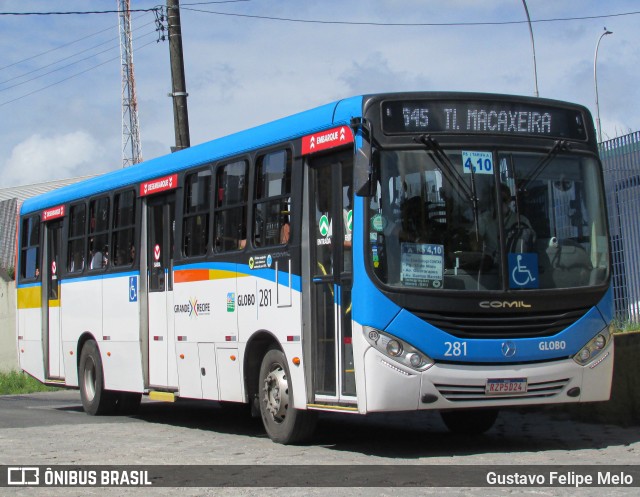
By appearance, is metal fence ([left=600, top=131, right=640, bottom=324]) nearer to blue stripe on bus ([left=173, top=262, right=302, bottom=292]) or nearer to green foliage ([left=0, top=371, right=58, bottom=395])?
blue stripe on bus ([left=173, top=262, right=302, bottom=292])

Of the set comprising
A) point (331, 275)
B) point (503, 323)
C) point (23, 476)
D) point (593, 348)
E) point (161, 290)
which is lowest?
point (23, 476)

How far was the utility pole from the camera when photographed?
67.8 ft

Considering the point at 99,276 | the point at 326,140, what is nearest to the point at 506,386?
the point at 326,140

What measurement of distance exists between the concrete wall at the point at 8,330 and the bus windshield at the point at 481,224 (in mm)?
18591

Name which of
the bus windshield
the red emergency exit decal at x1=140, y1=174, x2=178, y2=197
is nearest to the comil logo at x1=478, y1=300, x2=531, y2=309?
the bus windshield

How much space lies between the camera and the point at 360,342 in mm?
9867

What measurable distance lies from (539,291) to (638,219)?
576 cm

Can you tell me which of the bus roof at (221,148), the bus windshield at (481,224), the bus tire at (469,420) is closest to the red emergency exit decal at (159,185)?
the bus roof at (221,148)

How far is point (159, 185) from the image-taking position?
569 inches

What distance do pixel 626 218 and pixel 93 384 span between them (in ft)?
26.0

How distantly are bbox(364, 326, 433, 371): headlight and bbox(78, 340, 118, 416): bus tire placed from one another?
23.5ft

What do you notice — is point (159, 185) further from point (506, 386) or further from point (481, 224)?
point (506, 386)

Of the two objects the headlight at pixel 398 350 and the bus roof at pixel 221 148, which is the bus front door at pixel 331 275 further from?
the headlight at pixel 398 350

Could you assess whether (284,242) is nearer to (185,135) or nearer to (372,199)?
(372,199)
